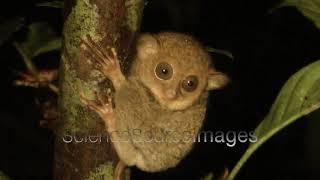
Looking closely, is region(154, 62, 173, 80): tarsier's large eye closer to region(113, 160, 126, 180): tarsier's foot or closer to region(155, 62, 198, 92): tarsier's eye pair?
region(155, 62, 198, 92): tarsier's eye pair

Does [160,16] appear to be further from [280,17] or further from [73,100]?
[73,100]

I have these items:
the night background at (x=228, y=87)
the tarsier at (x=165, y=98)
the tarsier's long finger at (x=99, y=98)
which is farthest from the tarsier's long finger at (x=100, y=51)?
the night background at (x=228, y=87)

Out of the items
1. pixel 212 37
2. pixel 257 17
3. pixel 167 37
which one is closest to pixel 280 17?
pixel 257 17

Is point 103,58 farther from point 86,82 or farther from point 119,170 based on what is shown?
point 119,170

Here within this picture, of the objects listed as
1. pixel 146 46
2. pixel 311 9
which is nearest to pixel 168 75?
pixel 146 46

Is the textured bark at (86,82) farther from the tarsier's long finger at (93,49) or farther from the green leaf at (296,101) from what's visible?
the green leaf at (296,101)
